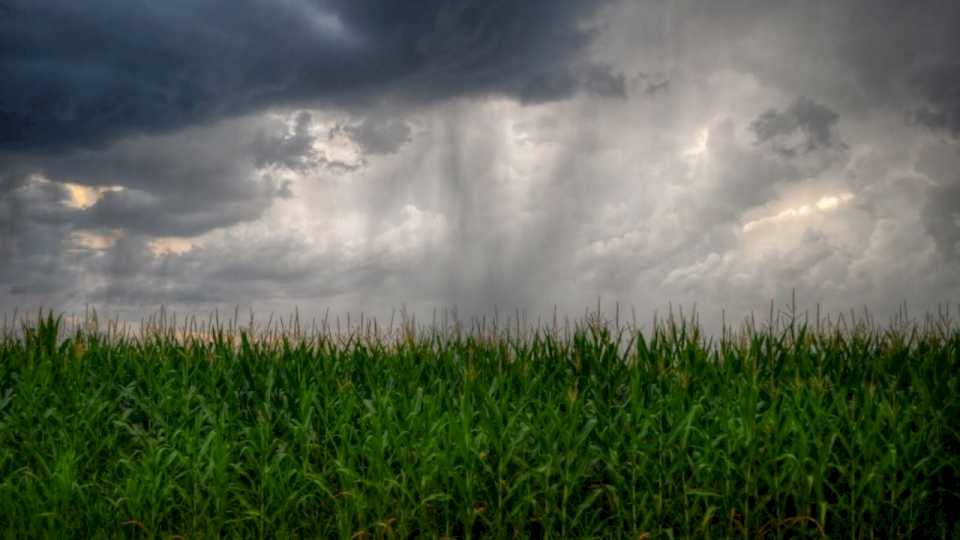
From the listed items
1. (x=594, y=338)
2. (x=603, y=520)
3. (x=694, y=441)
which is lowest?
(x=603, y=520)

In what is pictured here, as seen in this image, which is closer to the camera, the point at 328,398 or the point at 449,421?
the point at 449,421

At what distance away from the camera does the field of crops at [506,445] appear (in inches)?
339

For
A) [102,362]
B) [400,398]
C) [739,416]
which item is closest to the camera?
[739,416]

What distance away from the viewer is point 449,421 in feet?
30.0

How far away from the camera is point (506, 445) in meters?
8.98

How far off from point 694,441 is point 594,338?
2.32 meters

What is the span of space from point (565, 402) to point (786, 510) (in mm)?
2393

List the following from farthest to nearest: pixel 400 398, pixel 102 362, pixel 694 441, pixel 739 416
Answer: pixel 102 362 < pixel 400 398 < pixel 739 416 < pixel 694 441

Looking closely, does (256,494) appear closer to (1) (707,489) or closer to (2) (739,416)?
(1) (707,489)

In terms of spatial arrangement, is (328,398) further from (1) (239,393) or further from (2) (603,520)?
(2) (603,520)

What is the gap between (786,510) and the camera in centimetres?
889

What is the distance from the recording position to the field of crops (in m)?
8.61

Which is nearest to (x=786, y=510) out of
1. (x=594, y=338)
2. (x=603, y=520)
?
(x=603, y=520)

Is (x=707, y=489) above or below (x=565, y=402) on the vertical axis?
below
